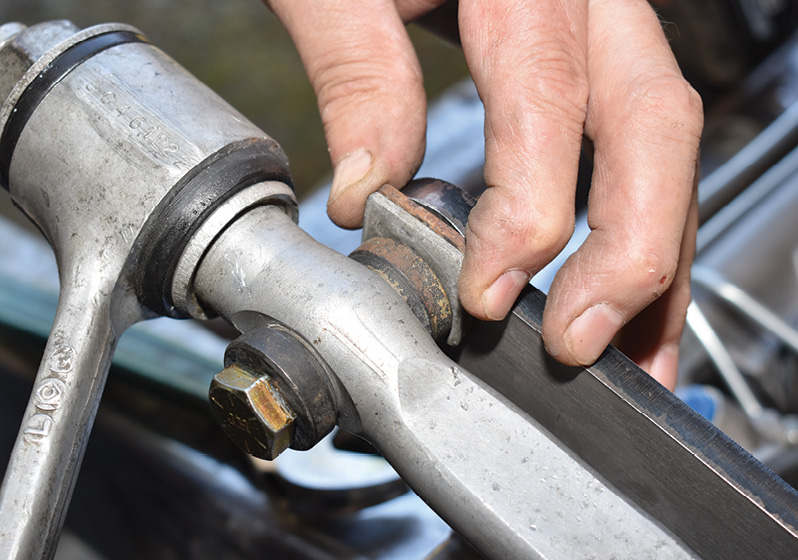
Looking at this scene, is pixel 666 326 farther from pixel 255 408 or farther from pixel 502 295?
pixel 255 408

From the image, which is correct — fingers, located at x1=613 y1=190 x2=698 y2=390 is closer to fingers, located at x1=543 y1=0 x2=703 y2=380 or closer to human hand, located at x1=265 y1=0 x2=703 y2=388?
human hand, located at x1=265 y1=0 x2=703 y2=388

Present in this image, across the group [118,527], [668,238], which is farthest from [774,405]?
[118,527]

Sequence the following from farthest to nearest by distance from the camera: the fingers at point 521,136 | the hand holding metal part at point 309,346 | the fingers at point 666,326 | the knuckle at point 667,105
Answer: the fingers at point 666,326
the knuckle at point 667,105
the fingers at point 521,136
the hand holding metal part at point 309,346

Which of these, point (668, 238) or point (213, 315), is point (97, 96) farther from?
point (668, 238)

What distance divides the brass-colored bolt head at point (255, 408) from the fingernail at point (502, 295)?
0.64 feet

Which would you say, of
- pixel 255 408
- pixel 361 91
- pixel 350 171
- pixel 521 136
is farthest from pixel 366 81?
pixel 255 408

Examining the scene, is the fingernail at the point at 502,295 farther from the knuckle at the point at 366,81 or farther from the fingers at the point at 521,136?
the knuckle at the point at 366,81

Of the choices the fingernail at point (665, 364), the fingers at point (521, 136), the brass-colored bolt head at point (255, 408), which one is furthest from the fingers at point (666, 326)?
the brass-colored bolt head at point (255, 408)

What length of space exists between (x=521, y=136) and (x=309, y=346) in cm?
32

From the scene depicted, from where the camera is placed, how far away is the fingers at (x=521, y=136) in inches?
27.7

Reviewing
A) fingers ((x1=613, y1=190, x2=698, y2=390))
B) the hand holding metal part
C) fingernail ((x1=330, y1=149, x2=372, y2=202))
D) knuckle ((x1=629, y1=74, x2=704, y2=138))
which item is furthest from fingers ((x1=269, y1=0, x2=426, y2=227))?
fingers ((x1=613, y1=190, x2=698, y2=390))

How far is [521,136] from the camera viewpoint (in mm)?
773

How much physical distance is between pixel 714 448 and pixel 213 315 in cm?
47

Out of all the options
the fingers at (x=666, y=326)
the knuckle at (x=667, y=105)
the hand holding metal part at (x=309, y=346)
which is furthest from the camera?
the fingers at (x=666, y=326)
